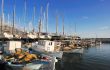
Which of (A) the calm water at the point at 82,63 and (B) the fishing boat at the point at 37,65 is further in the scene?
(A) the calm water at the point at 82,63

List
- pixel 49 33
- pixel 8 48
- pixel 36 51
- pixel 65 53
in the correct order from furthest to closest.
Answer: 1. pixel 49 33
2. pixel 65 53
3. pixel 36 51
4. pixel 8 48

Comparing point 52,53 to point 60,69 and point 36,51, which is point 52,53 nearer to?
point 36,51

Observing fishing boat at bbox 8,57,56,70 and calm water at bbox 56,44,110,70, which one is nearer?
fishing boat at bbox 8,57,56,70

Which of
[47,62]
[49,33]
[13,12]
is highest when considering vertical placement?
[13,12]

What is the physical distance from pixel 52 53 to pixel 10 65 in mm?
15960

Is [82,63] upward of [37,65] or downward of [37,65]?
downward

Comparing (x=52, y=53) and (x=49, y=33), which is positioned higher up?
(x=49, y=33)

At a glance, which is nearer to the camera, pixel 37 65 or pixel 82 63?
pixel 37 65

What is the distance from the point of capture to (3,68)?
2900 cm

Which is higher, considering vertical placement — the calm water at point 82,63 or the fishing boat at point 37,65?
the fishing boat at point 37,65

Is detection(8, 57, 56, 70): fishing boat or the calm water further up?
detection(8, 57, 56, 70): fishing boat

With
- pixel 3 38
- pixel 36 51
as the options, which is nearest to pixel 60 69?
pixel 36 51

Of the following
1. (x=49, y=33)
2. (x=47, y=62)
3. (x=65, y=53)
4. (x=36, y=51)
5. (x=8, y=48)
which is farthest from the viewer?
(x=49, y=33)

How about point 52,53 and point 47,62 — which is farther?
point 52,53
